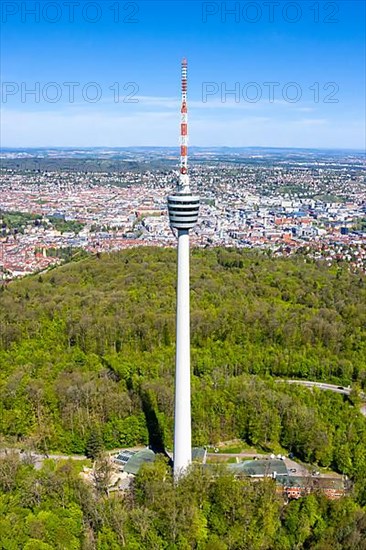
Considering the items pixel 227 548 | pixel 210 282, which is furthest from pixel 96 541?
pixel 210 282

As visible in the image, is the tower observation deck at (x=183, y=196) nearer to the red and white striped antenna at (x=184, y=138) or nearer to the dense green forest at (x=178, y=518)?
the red and white striped antenna at (x=184, y=138)

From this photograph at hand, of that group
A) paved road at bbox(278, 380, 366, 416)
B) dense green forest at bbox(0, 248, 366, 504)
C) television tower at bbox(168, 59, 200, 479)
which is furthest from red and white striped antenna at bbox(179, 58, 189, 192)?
paved road at bbox(278, 380, 366, 416)

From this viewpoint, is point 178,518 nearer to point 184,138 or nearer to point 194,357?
point 184,138

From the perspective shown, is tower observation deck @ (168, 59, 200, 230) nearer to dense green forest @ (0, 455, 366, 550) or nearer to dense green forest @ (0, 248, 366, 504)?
A: dense green forest @ (0, 248, 366, 504)

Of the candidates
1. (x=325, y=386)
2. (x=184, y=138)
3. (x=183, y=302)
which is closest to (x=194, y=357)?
(x=325, y=386)

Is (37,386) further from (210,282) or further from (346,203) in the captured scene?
(346,203)
